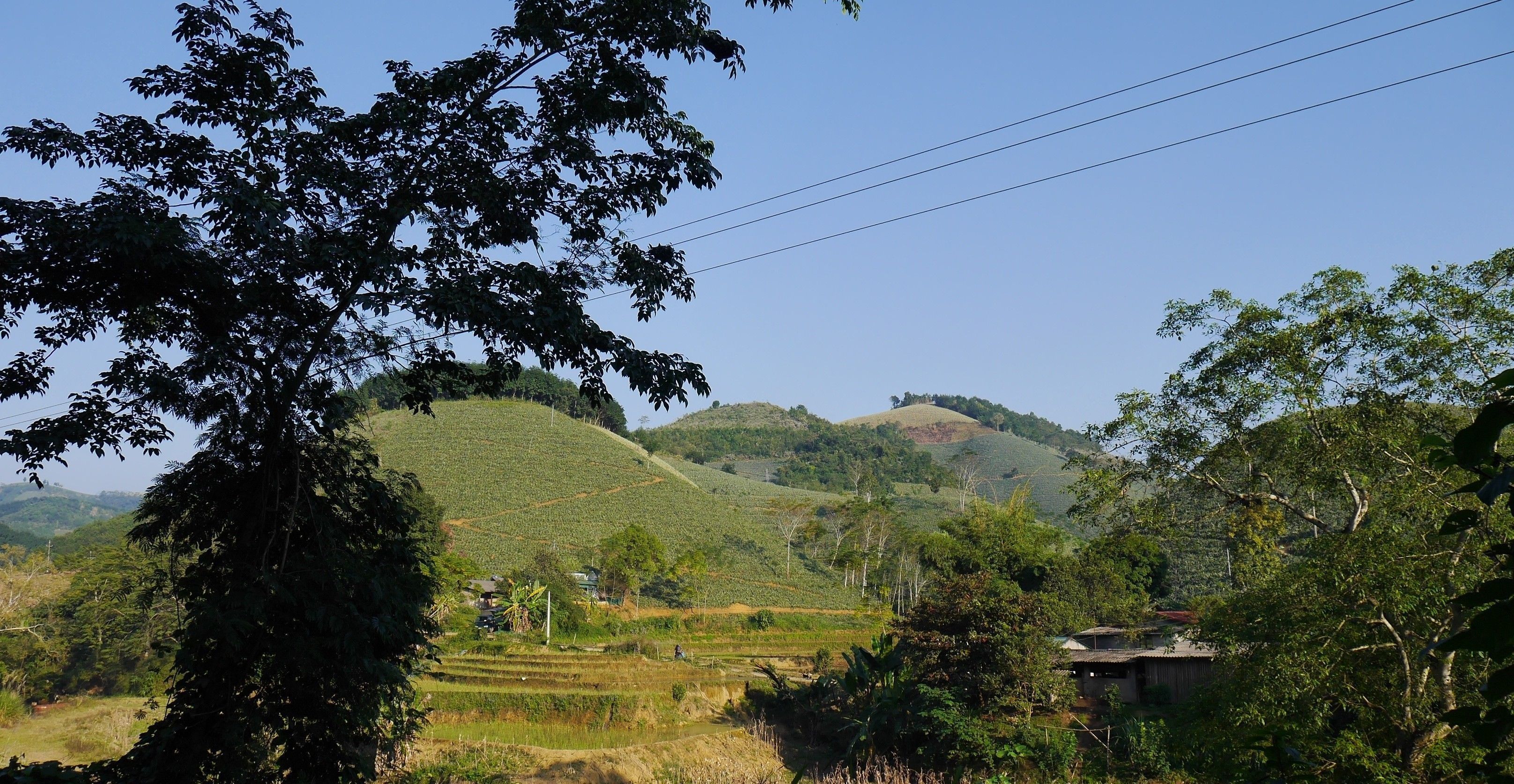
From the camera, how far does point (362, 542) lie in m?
7.80

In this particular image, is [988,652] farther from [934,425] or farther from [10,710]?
[934,425]

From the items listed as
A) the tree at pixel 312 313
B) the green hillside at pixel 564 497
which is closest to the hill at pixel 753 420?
the green hillside at pixel 564 497

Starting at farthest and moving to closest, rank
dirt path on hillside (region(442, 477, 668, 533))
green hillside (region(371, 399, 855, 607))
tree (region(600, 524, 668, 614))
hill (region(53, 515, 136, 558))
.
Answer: hill (region(53, 515, 136, 558))
dirt path on hillside (region(442, 477, 668, 533))
green hillside (region(371, 399, 855, 607))
tree (region(600, 524, 668, 614))

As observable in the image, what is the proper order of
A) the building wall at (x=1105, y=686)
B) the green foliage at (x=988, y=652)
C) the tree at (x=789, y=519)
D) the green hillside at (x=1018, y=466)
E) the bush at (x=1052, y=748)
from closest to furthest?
the bush at (x=1052, y=748) < the green foliage at (x=988, y=652) < the building wall at (x=1105, y=686) < the tree at (x=789, y=519) < the green hillside at (x=1018, y=466)

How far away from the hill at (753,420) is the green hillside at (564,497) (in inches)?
3218

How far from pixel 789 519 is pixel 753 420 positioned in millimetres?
116315

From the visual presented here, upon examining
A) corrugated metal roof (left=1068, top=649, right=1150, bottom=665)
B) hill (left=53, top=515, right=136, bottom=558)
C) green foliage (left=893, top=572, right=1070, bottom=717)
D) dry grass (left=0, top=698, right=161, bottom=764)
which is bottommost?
dry grass (left=0, top=698, right=161, bottom=764)

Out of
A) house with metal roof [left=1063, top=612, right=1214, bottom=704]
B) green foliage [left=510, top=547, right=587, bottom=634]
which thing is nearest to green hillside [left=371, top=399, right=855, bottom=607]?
green foliage [left=510, top=547, right=587, bottom=634]

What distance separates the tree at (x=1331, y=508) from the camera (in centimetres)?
1054

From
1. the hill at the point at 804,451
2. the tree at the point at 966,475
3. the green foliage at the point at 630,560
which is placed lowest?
the green foliage at the point at 630,560

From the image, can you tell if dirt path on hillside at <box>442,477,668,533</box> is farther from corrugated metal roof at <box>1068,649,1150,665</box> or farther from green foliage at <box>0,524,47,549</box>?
green foliage at <box>0,524,47,549</box>

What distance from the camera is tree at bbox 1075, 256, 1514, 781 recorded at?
415 inches

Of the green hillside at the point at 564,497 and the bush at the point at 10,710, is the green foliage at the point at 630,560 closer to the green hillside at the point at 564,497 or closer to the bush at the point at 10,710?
the green hillside at the point at 564,497

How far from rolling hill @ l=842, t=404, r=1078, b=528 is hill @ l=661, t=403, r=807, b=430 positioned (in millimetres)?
16157
